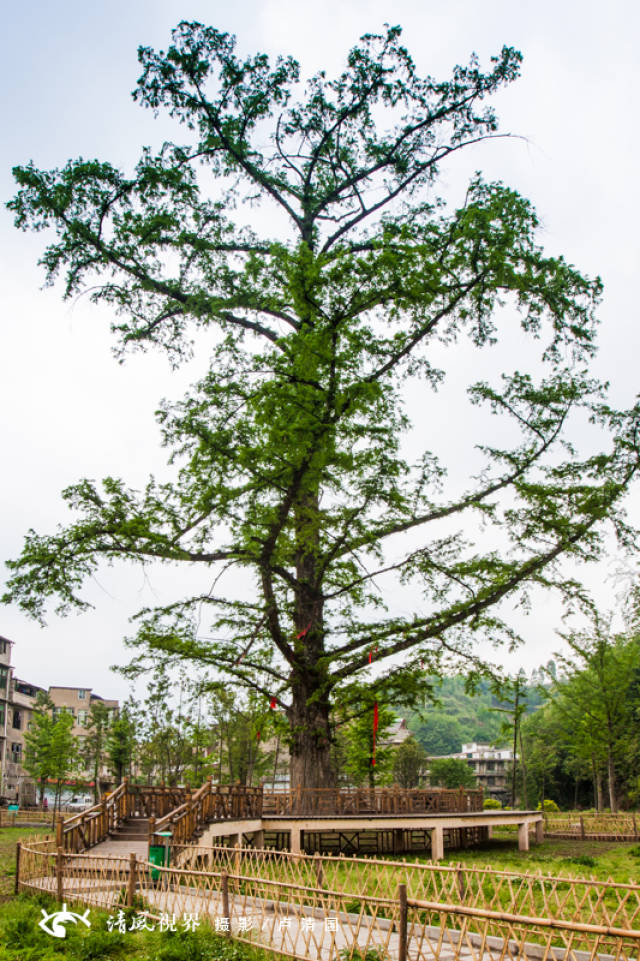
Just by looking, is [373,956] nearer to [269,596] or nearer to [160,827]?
[160,827]

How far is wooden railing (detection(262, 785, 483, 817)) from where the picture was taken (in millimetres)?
22578

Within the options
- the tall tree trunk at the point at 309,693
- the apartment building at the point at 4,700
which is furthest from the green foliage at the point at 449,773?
the tall tree trunk at the point at 309,693

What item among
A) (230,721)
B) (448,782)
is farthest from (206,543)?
(448,782)

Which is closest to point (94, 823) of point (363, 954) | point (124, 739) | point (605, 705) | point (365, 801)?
point (365, 801)

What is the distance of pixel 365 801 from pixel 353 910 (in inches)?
537

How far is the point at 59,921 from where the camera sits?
34.8 ft

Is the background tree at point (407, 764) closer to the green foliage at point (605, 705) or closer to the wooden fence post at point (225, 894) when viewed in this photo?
the green foliage at point (605, 705)

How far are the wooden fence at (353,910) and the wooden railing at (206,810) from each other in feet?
11.2

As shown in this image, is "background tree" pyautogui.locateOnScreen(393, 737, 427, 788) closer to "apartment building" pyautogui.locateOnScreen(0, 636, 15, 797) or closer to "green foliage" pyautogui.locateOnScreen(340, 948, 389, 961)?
"apartment building" pyautogui.locateOnScreen(0, 636, 15, 797)

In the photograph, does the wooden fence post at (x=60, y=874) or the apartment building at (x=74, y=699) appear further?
the apartment building at (x=74, y=699)

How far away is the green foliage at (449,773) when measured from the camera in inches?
3039

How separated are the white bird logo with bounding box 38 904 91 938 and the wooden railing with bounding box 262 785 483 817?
11509mm

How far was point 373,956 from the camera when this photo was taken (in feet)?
24.6

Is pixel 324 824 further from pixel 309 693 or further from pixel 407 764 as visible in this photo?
pixel 407 764
